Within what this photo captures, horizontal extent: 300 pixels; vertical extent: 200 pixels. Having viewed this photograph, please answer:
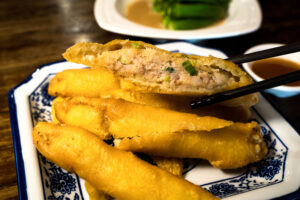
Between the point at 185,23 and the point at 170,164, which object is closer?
the point at 170,164

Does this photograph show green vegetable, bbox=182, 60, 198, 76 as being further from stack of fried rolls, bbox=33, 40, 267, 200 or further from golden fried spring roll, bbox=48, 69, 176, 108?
golden fried spring roll, bbox=48, 69, 176, 108

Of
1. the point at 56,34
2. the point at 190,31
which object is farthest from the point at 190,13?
the point at 56,34

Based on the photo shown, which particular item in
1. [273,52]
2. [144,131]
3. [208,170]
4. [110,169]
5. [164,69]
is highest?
[273,52]

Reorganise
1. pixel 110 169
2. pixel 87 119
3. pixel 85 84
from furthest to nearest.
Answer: pixel 85 84
pixel 87 119
pixel 110 169

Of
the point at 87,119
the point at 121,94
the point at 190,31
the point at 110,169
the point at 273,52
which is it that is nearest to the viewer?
the point at 110,169

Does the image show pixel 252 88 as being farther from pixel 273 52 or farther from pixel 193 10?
pixel 193 10

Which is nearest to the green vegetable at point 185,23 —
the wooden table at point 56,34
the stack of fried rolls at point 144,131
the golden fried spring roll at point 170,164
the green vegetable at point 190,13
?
the green vegetable at point 190,13

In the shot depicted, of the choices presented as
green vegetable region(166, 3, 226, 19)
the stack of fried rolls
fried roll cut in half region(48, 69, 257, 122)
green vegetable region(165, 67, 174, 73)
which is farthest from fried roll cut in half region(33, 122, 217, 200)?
green vegetable region(166, 3, 226, 19)

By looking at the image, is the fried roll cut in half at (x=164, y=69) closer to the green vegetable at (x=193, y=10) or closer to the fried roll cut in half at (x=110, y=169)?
the fried roll cut in half at (x=110, y=169)
